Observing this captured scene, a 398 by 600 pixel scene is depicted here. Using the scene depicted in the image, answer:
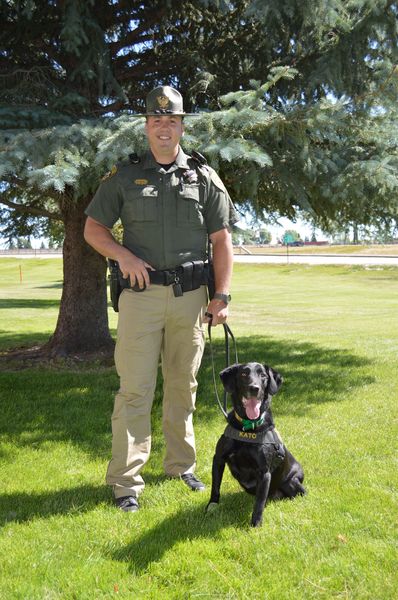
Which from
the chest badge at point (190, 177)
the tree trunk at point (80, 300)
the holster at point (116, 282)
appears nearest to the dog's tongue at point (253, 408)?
the holster at point (116, 282)

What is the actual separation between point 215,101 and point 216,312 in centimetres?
470

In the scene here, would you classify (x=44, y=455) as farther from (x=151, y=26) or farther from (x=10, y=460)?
(x=151, y=26)

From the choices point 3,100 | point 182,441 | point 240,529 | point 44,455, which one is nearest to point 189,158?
point 182,441

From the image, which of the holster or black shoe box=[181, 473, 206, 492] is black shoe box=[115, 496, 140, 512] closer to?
black shoe box=[181, 473, 206, 492]

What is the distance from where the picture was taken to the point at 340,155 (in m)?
6.59

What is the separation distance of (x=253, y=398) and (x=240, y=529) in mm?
761

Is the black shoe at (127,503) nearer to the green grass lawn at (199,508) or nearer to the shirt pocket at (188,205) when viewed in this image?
the green grass lawn at (199,508)

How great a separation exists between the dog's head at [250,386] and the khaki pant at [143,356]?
0.46 metres

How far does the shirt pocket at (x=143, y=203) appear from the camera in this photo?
12.5 feet

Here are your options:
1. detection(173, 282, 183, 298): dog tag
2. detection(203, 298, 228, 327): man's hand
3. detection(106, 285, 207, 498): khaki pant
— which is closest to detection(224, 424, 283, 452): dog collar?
detection(106, 285, 207, 498): khaki pant

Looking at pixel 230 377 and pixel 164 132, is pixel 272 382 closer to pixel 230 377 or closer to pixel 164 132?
pixel 230 377

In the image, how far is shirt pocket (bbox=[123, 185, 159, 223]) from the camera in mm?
3801

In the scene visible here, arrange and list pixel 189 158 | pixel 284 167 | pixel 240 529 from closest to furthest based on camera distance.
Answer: pixel 240 529 → pixel 189 158 → pixel 284 167

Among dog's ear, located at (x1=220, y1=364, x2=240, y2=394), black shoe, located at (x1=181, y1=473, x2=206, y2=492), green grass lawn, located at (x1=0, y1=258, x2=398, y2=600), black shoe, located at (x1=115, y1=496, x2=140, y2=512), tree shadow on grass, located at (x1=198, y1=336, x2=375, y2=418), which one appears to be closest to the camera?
green grass lawn, located at (x1=0, y1=258, x2=398, y2=600)
